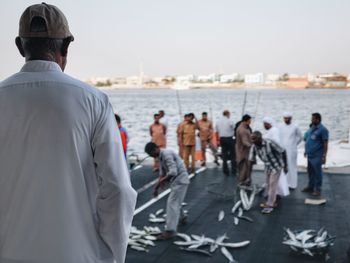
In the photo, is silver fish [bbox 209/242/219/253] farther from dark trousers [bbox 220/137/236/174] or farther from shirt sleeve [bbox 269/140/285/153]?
dark trousers [bbox 220/137/236/174]

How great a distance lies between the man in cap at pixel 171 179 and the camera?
722cm

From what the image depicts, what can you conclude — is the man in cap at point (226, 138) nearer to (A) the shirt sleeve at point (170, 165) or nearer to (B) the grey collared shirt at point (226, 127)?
(B) the grey collared shirt at point (226, 127)

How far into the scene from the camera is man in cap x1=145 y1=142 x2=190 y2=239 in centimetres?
722

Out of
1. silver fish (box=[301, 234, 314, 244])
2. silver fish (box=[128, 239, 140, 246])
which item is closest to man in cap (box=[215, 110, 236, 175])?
silver fish (box=[301, 234, 314, 244])

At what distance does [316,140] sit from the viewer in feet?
33.3

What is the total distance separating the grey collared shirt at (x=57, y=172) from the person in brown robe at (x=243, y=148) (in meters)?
9.31

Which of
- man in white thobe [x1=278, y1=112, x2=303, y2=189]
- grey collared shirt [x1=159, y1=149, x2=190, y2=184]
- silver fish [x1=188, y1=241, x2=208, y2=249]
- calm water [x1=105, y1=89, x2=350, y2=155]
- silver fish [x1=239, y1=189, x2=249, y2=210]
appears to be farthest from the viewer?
calm water [x1=105, y1=89, x2=350, y2=155]

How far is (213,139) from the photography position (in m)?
15.0

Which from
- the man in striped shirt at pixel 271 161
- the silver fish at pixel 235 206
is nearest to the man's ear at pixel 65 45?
the man in striped shirt at pixel 271 161

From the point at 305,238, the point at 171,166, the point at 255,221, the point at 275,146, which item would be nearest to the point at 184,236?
the point at 171,166

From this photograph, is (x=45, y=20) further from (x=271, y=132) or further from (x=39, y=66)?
(x=271, y=132)

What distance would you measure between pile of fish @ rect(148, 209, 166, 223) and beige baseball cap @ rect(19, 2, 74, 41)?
693 centimetres

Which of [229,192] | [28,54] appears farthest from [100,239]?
[229,192]

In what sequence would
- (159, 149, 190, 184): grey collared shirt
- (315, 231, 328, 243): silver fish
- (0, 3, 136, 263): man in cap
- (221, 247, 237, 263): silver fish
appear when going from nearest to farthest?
(0, 3, 136, 263): man in cap → (221, 247, 237, 263): silver fish → (315, 231, 328, 243): silver fish → (159, 149, 190, 184): grey collared shirt
